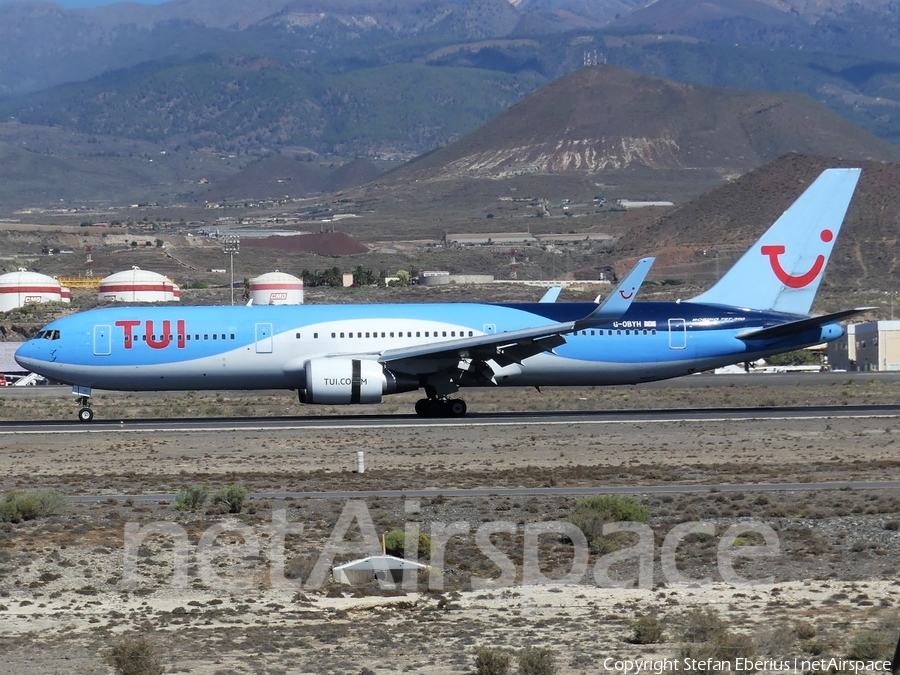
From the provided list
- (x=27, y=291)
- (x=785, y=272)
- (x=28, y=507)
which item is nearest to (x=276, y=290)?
(x=27, y=291)

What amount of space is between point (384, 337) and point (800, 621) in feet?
84.9

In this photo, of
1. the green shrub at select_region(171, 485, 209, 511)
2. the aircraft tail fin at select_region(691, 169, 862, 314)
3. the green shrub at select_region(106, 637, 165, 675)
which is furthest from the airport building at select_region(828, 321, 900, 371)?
the green shrub at select_region(106, 637, 165, 675)

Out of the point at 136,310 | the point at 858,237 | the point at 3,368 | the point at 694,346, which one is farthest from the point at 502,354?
the point at 858,237

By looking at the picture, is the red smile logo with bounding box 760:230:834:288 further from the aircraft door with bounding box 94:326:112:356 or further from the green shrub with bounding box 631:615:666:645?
the green shrub with bounding box 631:615:666:645

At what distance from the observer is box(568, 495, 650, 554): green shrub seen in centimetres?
1917

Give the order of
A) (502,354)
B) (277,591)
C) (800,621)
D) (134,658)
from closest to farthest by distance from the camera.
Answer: (134,658) < (800,621) < (277,591) < (502,354)

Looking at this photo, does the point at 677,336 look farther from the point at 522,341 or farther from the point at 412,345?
the point at 412,345

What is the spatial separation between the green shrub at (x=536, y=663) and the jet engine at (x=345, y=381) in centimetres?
2450

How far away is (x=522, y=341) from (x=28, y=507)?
19688 millimetres

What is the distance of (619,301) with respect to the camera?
37500mm

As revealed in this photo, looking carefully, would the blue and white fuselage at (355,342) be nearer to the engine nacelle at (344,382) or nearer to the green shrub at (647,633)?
the engine nacelle at (344,382)

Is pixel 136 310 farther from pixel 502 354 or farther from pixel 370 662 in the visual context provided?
pixel 370 662

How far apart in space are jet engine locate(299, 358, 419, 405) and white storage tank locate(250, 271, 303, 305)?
59674 millimetres

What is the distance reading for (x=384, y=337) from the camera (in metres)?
40.2
